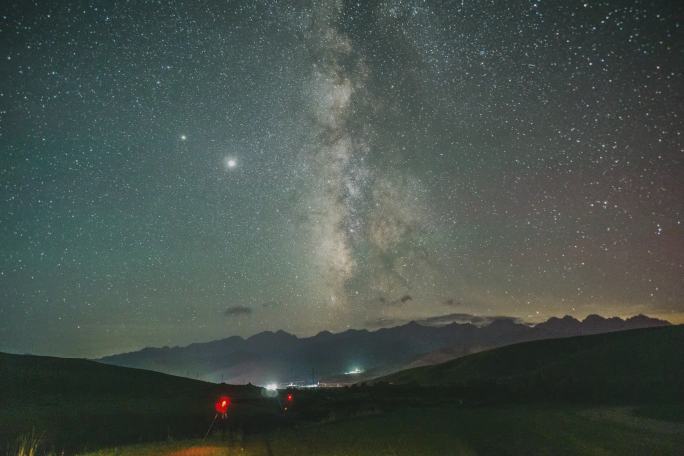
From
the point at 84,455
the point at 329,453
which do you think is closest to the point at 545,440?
the point at 329,453

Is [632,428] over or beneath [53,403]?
beneath

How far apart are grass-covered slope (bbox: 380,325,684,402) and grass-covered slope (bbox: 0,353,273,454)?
33662 millimetres

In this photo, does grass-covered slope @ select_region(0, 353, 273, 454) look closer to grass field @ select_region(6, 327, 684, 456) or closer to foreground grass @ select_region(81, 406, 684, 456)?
grass field @ select_region(6, 327, 684, 456)

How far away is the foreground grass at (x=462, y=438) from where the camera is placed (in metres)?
24.6

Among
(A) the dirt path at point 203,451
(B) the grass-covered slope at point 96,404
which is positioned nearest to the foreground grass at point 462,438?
(A) the dirt path at point 203,451

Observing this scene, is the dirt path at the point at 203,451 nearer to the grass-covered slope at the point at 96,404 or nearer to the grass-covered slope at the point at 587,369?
the grass-covered slope at the point at 96,404

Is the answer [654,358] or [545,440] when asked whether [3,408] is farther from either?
[654,358]

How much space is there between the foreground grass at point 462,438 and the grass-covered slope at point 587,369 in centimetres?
2070

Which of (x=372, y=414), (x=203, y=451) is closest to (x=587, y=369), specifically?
(x=372, y=414)

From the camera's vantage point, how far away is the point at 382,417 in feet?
130

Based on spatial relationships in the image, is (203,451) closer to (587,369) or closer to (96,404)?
(96,404)

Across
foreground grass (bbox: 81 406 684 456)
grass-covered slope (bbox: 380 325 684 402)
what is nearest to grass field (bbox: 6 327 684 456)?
foreground grass (bbox: 81 406 684 456)

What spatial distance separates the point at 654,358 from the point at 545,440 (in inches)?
2572

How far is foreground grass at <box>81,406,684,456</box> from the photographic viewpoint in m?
24.6
